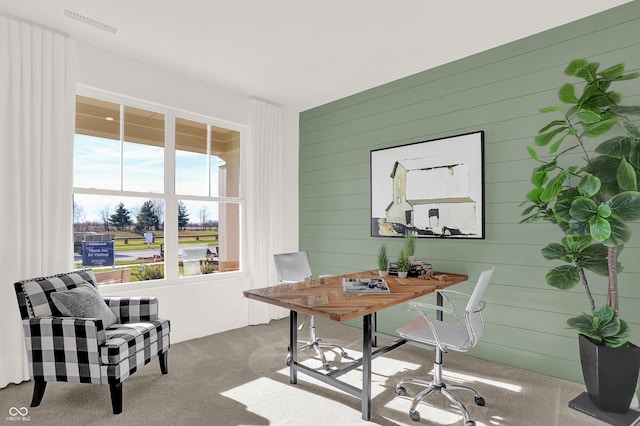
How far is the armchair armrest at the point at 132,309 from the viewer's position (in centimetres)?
284

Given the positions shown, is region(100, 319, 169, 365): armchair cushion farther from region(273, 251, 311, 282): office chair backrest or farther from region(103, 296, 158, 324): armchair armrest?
region(273, 251, 311, 282): office chair backrest

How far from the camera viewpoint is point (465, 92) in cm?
341

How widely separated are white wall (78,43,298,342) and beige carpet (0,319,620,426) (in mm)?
620

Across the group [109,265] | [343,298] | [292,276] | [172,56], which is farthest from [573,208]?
[109,265]

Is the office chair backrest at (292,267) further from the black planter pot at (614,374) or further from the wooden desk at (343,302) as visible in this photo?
the black planter pot at (614,374)

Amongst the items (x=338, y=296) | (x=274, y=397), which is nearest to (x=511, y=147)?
(x=338, y=296)

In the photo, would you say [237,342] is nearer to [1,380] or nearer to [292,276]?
[292,276]

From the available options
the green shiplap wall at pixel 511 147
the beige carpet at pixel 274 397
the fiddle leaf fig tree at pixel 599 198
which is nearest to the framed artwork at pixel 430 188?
the green shiplap wall at pixel 511 147

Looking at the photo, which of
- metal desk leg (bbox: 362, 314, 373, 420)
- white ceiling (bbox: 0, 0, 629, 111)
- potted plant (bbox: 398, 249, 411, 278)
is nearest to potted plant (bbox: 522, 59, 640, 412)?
white ceiling (bbox: 0, 0, 629, 111)

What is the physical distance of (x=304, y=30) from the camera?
3.00 metres

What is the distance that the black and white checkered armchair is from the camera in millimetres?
2311

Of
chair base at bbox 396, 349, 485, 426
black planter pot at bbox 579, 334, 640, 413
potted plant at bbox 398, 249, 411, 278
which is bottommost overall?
chair base at bbox 396, 349, 485, 426

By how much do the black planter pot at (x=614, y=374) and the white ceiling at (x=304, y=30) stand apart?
2453mm

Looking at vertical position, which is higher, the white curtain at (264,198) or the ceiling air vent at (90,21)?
the ceiling air vent at (90,21)
